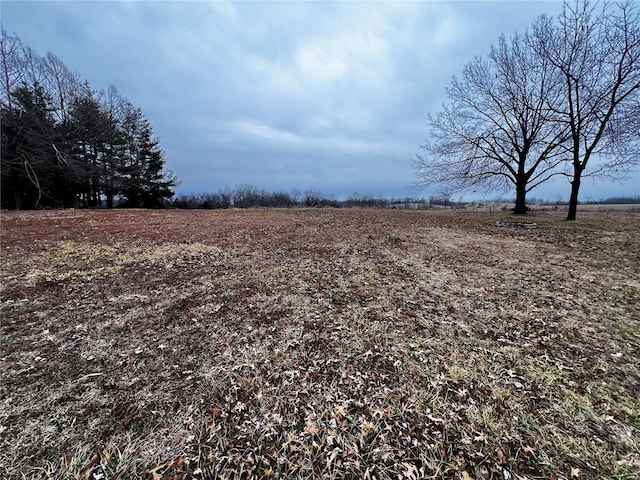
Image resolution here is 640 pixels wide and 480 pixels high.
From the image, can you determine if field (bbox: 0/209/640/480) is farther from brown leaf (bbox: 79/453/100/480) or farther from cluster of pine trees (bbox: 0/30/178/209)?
cluster of pine trees (bbox: 0/30/178/209)

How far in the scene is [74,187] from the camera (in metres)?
25.1

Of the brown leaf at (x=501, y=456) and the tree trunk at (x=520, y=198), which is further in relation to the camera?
the tree trunk at (x=520, y=198)

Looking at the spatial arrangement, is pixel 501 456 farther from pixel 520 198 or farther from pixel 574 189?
pixel 520 198

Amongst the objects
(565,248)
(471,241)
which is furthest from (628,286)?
(471,241)

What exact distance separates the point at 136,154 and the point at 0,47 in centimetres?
1445

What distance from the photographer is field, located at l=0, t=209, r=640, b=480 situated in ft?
5.86

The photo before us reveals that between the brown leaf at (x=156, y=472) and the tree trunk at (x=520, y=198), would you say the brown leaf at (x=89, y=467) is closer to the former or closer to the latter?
the brown leaf at (x=156, y=472)

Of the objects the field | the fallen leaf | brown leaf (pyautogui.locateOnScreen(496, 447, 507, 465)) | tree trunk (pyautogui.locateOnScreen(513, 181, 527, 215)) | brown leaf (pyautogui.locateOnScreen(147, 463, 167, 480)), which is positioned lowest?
the fallen leaf

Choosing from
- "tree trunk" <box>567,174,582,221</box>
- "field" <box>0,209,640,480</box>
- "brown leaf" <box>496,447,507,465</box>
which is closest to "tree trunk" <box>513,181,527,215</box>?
"tree trunk" <box>567,174,582,221</box>

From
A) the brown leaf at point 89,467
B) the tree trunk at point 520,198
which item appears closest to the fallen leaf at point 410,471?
the brown leaf at point 89,467

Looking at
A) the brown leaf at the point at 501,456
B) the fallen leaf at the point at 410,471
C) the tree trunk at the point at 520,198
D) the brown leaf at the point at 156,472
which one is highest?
the tree trunk at the point at 520,198

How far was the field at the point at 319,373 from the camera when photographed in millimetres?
1785

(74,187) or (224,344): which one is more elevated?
(74,187)

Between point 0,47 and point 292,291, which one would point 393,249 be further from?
point 0,47
